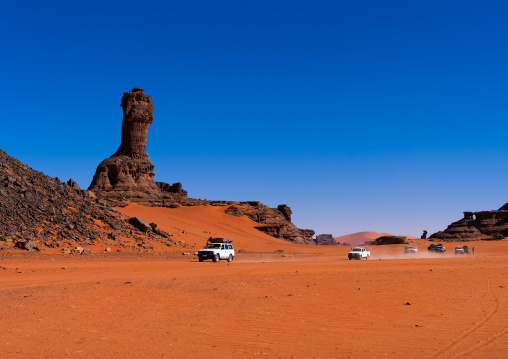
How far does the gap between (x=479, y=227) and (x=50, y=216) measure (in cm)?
8605

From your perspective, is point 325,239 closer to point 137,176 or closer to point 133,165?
point 137,176

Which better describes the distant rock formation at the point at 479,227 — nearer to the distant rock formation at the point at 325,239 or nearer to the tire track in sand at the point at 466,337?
the distant rock formation at the point at 325,239

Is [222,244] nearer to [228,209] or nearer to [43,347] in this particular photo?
[43,347]

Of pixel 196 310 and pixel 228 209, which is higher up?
pixel 228 209

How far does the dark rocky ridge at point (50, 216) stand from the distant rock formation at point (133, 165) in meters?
19.9

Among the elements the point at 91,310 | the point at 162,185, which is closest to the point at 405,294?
the point at 91,310

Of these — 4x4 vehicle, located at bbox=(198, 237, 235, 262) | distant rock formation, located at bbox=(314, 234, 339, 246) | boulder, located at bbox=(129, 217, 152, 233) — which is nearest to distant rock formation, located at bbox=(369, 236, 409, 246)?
distant rock formation, located at bbox=(314, 234, 339, 246)

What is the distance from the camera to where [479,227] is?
94375 millimetres

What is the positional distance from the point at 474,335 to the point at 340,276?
40.3 feet

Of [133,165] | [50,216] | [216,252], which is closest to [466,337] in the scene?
[216,252]

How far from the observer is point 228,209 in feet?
256

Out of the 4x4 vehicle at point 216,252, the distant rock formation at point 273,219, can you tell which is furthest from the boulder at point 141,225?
the distant rock formation at point 273,219

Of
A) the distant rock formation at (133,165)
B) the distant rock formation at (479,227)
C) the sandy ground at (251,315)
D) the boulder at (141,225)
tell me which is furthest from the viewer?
the distant rock formation at (479,227)

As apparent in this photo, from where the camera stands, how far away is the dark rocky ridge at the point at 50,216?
1367 inches
